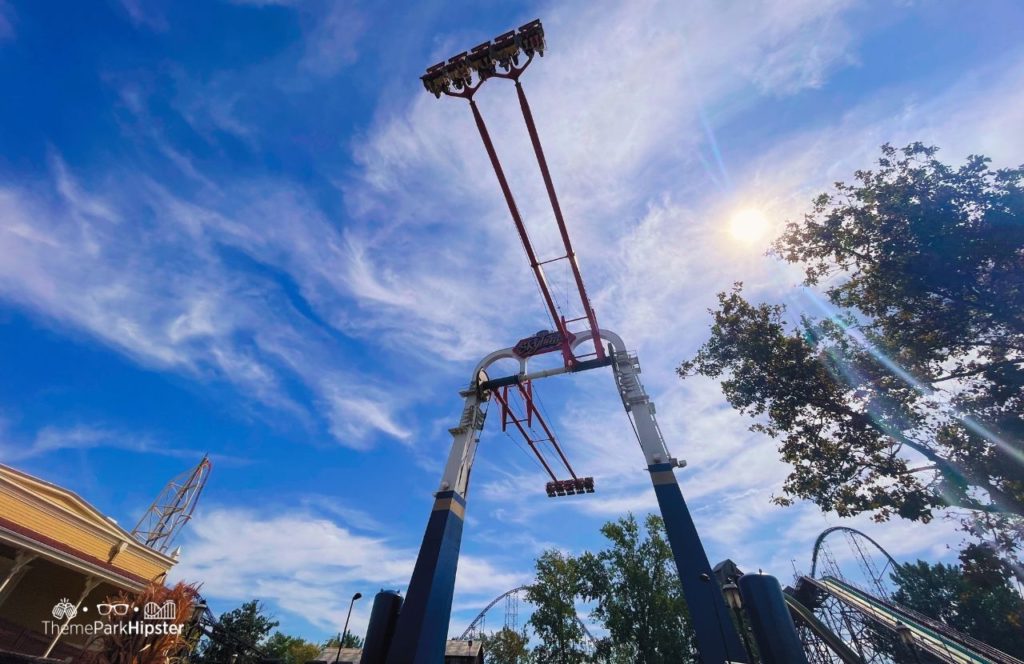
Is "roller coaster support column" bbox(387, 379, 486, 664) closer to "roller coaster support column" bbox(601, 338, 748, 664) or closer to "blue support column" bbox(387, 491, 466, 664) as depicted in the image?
"blue support column" bbox(387, 491, 466, 664)

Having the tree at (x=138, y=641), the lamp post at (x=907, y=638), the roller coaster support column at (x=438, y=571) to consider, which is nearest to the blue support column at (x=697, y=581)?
the roller coaster support column at (x=438, y=571)

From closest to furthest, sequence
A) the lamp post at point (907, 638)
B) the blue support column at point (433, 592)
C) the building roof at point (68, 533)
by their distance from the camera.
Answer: the blue support column at point (433, 592), the building roof at point (68, 533), the lamp post at point (907, 638)

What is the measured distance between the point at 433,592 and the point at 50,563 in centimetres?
1647

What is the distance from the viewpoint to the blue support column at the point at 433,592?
11422 mm

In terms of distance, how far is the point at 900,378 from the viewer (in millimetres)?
15523

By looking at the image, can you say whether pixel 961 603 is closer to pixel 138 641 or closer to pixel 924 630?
pixel 924 630

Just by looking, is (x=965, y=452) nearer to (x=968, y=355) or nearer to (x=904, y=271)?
(x=968, y=355)

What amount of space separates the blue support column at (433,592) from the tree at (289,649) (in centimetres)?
4337

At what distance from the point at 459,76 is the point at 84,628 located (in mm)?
24305

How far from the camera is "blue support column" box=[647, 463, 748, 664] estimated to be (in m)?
9.70

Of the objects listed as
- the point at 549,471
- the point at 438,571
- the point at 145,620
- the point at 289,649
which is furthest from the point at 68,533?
→ the point at 289,649

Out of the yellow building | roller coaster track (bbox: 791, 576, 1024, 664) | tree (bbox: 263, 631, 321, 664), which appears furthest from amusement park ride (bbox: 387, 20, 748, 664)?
tree (bbox: 263, 631, 321, 664)

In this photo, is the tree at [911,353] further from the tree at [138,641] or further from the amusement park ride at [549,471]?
the tree at [138,641]

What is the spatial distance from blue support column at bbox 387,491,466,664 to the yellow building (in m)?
10.1
